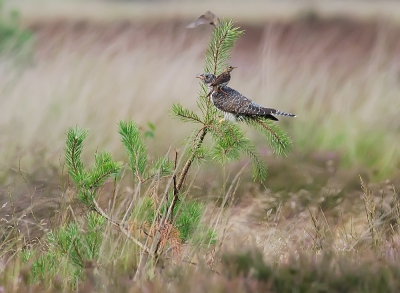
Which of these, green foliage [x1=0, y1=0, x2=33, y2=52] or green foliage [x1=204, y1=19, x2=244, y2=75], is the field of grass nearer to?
green foliage [x1=0, y1=0, x2=33, y2=52]

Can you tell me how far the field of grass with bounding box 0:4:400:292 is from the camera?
116 inches

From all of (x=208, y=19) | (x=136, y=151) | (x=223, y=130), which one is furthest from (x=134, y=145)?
(x=208, y=19)

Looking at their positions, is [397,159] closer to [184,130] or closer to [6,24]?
[184,130]

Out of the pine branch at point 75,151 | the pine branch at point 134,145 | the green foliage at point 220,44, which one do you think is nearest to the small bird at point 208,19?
the green foliage at point 220,44

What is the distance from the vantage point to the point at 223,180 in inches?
198

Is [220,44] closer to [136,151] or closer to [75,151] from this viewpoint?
[136,151]

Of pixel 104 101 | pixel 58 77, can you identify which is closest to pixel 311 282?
pixel 104 101

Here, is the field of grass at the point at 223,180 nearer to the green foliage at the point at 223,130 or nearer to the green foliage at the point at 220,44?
the green foliage at the point at 223,130

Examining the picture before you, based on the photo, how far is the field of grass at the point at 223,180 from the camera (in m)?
2.94

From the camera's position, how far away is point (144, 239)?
3.56 meters

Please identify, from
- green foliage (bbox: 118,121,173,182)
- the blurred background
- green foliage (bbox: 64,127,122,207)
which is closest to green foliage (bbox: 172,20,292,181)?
green foliage (bbox: 118,121,173,182)

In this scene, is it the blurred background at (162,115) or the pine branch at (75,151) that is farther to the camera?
the blurred background at (162,115)

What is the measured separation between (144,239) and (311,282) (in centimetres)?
97

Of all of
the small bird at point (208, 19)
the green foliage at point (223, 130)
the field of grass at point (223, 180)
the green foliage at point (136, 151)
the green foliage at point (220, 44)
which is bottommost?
the field of grass at point (223, 180)
